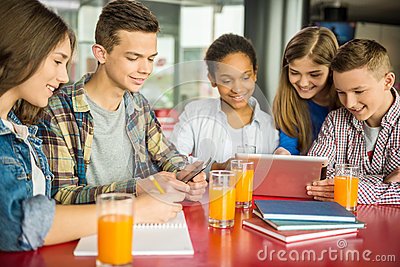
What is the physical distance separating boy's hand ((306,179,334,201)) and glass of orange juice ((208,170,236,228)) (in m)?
0.39

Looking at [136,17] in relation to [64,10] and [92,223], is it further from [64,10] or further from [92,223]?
[64,10]

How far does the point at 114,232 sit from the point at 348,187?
0.77m

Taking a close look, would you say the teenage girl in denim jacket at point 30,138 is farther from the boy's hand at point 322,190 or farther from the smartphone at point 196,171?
the boy's hand at point 322,190

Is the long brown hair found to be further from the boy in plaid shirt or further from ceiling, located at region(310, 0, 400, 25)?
ceiling, located at region(310, 0, 400, 25)

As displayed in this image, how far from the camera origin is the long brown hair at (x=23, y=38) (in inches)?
48.3

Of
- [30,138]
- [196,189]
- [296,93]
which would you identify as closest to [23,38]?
[30,138]

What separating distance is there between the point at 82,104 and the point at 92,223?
542mm

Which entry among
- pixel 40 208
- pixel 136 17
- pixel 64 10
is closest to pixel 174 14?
pixel 64 10

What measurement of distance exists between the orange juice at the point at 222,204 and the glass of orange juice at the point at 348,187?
376mm

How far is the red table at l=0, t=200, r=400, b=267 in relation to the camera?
1.04m

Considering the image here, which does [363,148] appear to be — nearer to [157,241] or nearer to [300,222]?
[300,222]

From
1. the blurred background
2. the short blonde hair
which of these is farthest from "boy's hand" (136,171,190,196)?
the short blonde hair

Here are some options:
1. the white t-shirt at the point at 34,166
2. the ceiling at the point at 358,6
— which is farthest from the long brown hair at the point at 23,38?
the ceiling at the point at 358,6

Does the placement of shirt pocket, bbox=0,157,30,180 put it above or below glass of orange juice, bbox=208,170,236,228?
above
